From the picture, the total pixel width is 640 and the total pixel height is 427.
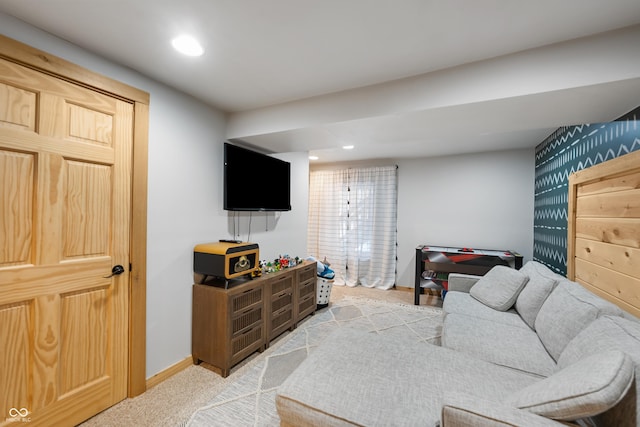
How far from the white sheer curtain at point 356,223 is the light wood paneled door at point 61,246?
11.7ft

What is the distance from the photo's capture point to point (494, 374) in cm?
136

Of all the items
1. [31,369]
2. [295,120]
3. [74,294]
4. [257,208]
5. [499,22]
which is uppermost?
[499,22]

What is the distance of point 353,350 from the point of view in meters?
1.56

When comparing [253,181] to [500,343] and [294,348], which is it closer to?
[294,348]

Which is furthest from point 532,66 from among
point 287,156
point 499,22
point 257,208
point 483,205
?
point 483,205

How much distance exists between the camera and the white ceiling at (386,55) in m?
1.28

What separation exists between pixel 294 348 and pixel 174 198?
69.2 inches

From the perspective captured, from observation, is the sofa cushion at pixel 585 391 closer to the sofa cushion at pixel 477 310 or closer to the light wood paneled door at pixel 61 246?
the sofa cushion at pixel 477 310

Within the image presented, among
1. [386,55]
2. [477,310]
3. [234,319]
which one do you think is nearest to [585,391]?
[477,310]

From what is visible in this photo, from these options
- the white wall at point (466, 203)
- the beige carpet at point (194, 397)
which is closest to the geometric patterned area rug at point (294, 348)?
the beige carpet at point (194, 397)

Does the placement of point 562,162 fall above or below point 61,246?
above

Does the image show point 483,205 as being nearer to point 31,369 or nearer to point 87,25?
point 87,25

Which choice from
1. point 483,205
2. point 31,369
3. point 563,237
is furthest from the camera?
point 483,205

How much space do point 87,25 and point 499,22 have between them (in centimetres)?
215
